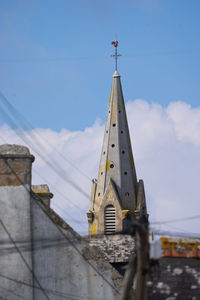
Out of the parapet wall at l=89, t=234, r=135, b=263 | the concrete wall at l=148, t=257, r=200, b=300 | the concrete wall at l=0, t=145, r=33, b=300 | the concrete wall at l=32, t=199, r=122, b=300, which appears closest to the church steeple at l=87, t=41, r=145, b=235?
the parapet wall at l=89, t=234, r=135, b=263

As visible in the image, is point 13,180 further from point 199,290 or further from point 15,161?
point 199,290

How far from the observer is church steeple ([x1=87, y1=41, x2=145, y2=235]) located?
6606 cm

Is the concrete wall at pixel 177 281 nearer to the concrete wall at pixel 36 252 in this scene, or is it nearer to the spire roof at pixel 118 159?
the concrete wall at pixel 36 252

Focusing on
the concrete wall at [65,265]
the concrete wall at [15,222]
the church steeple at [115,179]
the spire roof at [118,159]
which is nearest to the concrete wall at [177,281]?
the concrete wall at [65,265]

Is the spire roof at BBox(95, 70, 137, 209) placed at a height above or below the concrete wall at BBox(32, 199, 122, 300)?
above

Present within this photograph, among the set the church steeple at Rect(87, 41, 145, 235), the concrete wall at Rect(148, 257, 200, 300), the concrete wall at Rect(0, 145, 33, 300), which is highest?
the church steeple at Rect(87, 41, 145, 235)

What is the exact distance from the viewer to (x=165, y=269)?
20.9m

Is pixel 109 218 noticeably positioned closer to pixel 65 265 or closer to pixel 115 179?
pixel 115 179

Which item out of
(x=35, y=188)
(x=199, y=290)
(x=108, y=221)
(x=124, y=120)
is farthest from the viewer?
(x=124, y=120)

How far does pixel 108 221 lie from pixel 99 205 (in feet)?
6.44

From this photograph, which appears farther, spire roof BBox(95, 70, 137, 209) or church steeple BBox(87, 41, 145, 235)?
spire roof BBox(95, 70, 137, 209)

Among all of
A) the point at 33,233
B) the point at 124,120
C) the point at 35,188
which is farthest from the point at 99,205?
the point at 33,233

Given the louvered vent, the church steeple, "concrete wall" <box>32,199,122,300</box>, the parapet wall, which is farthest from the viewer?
the church steeple

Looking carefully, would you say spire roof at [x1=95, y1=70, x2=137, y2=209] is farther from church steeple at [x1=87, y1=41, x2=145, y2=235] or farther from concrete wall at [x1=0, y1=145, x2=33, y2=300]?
concrete wall at [x1=0, y1=145, x2=33, y2=300]
